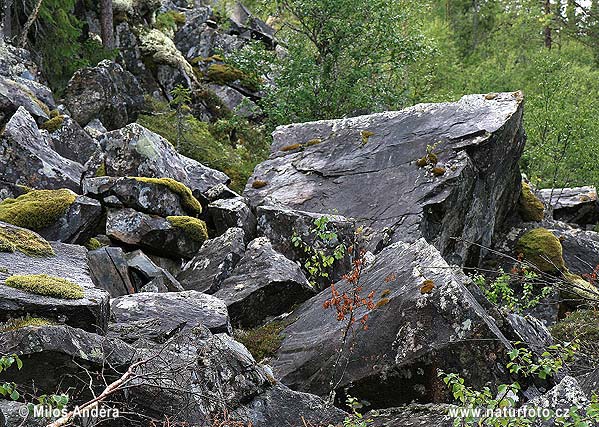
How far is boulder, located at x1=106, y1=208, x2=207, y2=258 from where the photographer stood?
1151cm

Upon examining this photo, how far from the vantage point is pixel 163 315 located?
8.38 meters

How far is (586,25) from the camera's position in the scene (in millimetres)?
29641

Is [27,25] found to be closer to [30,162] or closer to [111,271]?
[30,162]

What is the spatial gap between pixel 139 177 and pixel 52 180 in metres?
1.97

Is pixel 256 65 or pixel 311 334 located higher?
pixel 256 65

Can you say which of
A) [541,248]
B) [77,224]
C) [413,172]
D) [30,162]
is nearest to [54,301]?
[77,224]

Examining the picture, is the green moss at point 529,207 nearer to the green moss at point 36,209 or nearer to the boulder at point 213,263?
the boulder at point 213,263

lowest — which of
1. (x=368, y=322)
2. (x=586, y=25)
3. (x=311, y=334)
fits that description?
(x=311, y=334)

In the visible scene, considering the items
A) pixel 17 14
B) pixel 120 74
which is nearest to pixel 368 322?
pixel 120 74

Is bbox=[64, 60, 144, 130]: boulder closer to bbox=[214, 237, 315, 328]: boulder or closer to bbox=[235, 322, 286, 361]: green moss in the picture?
bbox=[214, 237, 315, 328]: boulder

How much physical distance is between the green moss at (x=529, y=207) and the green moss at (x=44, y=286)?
13142 mm

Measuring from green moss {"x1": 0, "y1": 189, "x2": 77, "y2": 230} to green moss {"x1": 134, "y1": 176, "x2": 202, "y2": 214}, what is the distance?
5.28 feet

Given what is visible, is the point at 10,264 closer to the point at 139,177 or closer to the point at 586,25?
the point at 139,177

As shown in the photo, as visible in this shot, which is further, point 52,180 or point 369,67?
point 369,67
